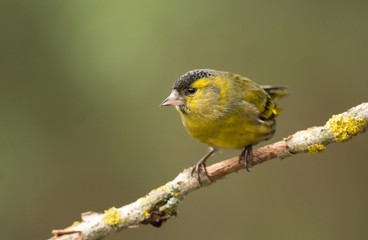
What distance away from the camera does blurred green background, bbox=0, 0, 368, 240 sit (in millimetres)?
6629

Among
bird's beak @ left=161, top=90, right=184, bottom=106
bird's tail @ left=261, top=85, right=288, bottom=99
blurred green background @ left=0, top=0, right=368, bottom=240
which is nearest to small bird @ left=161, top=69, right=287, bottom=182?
bird's beak @ left=161, top=90, right=184, bottom=106

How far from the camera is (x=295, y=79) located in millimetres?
8031

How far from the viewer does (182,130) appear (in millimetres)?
8062

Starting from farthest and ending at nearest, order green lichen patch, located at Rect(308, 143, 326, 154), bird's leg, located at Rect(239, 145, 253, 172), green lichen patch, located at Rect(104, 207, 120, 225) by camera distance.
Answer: bird's leg, located at Rect(239, 145, 253, 172)
green lichen patch, located at Rect(104, 207, 120, 225)
green lichen patch, located at Rect(308, 143, 326, 154)

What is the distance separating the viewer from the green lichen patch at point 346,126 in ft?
13.2

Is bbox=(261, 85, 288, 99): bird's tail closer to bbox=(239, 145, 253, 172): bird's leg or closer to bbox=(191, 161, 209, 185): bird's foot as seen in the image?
bbox=(239, 145, 253, 172): bird's leg

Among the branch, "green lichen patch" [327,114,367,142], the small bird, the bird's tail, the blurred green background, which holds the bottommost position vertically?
"green lichen patch" [327,114,367,142]

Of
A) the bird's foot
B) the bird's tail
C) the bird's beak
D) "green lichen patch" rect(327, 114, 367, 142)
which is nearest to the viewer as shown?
"green lichen patch" rect(327, 114, 367, 142)

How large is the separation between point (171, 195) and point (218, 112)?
96 centimetres

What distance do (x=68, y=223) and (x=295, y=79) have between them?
336 cm

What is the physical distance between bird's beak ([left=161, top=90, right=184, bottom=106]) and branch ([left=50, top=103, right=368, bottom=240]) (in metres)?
0.67

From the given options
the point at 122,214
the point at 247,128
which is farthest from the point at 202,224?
the point at 122,214

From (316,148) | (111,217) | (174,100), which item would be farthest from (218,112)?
(111,217)

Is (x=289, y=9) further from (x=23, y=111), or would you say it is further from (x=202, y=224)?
(x=23, y=111)
